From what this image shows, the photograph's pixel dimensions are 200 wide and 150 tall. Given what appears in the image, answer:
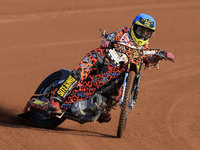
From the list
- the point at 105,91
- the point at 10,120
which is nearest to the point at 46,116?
the point at 10,120

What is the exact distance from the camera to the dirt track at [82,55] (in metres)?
8.29

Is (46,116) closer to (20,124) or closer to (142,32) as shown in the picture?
(20,124)

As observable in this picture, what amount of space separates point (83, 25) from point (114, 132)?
34.4 feet

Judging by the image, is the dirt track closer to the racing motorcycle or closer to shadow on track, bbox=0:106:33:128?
shadow on track, bbox=0:106:33:128

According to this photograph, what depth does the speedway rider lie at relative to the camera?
859cm

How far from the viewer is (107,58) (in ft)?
28.6

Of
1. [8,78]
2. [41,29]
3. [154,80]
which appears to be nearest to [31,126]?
[8,78]

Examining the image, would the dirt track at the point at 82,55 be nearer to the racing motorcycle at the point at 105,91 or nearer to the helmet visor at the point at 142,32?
the racing motorcycle at the point at 105,91

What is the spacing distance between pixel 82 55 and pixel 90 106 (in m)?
7.13

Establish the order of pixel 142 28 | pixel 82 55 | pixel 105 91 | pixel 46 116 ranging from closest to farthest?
1. pixel 105 91
2. pixel 142 28
3. pixel 46 116
4. pixel 82 55

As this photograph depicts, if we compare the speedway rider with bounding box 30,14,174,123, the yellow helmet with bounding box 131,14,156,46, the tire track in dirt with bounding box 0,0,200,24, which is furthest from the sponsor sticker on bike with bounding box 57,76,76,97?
the tire track in dirt with bounding box 0,0,200,24

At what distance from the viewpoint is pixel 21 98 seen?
11.1 metres

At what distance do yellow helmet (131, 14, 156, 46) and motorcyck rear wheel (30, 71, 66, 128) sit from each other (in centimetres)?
158

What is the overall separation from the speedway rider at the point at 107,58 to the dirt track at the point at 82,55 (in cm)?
55
